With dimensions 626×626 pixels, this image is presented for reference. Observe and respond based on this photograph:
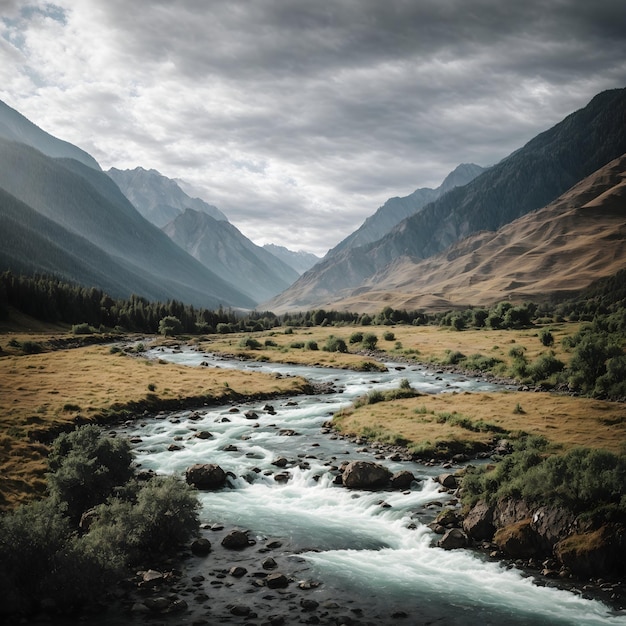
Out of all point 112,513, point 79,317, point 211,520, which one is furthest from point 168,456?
point 79,317

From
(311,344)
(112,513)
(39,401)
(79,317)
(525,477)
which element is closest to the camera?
(112,513)

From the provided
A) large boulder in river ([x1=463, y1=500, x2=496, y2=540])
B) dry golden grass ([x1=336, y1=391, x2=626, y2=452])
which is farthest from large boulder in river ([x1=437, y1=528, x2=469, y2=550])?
dry golden grass ([x1=336, y1=391, x2=626, y2=452])

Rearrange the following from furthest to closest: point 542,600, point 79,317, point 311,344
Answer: point 79,317, point 311,344, point 542,600

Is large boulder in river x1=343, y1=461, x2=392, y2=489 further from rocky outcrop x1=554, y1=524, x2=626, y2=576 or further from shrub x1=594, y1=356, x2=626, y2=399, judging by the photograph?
shrub x1=594, y1=356, x2=626, y2=399

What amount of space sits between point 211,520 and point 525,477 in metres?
16.0

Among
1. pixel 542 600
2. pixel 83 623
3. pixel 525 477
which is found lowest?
pixel 83 623

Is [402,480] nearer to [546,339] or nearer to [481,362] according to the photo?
[481,362]

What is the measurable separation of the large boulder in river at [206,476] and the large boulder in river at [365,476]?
7.90 metres

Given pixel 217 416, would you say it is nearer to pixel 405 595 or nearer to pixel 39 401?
pixel 39 401

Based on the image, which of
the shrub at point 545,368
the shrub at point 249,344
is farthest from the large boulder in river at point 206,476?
the shrub at point 249,344

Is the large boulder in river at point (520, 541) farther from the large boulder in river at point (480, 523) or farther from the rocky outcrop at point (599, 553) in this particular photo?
the rocky outcrop at point (599, 553)

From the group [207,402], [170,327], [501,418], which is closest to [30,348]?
[207,402]

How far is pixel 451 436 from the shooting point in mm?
38938

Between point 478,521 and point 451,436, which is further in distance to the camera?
point 451,436
